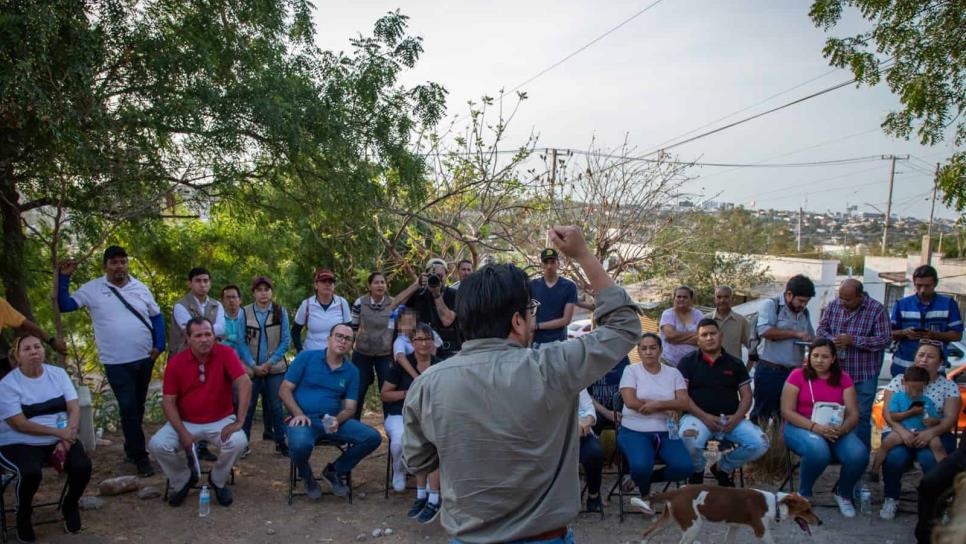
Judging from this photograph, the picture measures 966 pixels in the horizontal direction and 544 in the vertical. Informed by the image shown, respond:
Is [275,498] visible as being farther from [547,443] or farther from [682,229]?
[682,229]

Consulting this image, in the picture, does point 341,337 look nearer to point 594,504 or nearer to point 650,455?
point 594,504

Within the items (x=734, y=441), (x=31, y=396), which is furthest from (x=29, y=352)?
(x=734, y=441)

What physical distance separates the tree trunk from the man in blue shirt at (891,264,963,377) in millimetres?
7773

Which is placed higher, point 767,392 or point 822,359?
point 822,359

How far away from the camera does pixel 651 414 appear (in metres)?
5.94

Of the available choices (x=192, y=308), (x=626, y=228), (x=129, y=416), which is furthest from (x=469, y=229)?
(x=129, y=416)

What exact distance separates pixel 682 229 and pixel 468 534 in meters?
13.8

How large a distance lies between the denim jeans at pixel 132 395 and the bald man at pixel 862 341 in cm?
601

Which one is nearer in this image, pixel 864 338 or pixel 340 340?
pixel 340 340

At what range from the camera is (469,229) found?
494 inches

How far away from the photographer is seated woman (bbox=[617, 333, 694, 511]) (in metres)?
5.77

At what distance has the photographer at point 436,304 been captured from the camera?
284 inches

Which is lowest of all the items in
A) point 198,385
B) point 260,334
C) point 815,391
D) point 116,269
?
point 198,385

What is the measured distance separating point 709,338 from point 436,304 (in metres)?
2.58
